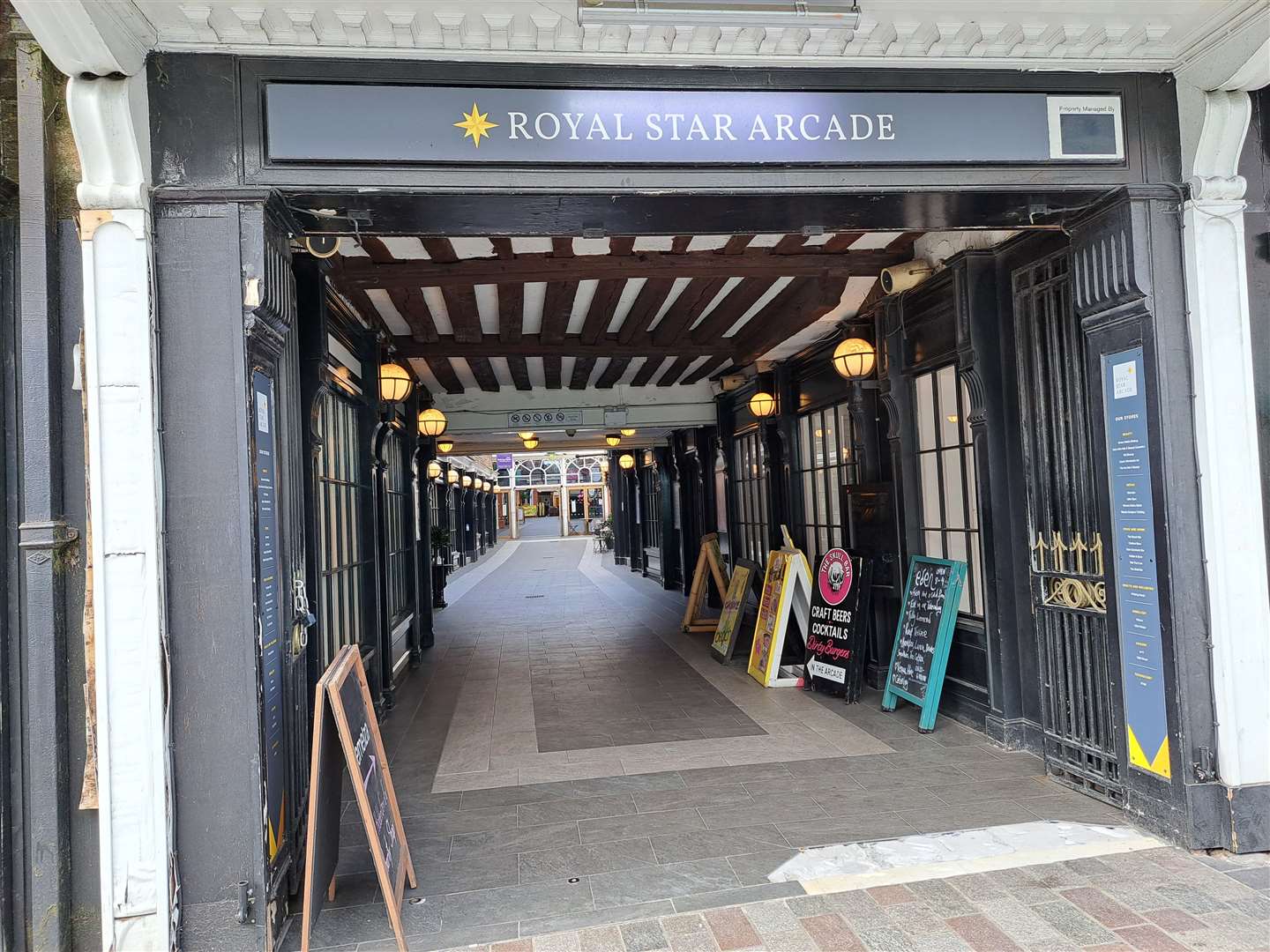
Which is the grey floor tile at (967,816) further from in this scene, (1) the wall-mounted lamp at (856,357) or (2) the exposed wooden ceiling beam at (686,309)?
(2) the exposed wooden ceiling beam at (686,309)

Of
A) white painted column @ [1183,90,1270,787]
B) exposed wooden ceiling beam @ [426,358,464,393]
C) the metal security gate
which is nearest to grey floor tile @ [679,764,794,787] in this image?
the metal security gate

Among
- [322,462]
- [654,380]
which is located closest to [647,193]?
[322,462]

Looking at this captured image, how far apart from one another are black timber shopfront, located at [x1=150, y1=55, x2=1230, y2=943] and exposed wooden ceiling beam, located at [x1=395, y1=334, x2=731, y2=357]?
3.46 metres

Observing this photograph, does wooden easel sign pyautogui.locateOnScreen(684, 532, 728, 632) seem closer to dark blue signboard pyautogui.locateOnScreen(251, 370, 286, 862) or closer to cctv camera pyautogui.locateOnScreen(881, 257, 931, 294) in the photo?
cctv camera pyautogui.locateOnScreen(881, 257, 931, 294)

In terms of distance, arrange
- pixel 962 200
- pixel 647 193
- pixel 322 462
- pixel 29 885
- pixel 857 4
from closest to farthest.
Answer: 1. pixel 29 885
2. pixel 857 4
3. pixel 647 193
4. pixel 962 200
5. pixel 322 462

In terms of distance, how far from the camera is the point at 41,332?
290 centimetres

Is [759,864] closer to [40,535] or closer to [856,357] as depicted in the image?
[40,535]

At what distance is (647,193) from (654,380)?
8024 mm

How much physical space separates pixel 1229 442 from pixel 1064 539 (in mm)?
1059

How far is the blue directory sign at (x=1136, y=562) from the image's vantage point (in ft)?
12.0

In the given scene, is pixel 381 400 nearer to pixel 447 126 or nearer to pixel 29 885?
pixel 447 126

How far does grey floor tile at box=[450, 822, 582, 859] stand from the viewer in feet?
12.7

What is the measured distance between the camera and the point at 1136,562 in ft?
12.3

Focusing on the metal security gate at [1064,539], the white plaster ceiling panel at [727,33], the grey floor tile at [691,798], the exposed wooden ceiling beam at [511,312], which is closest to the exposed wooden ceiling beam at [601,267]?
the exposed wooden ceiling beam at [511,312]
